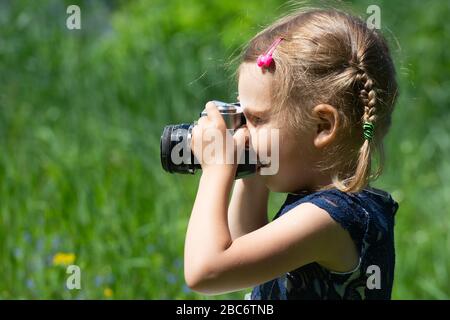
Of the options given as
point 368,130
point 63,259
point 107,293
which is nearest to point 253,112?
point 368,130

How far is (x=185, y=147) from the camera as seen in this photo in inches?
76.6

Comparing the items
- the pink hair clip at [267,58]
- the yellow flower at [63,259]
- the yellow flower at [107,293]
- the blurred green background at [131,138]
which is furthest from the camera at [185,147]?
the yellow flower at [63,259]

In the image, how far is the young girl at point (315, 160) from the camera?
6.04ft

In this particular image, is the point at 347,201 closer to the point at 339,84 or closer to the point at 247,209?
the point at 339,84

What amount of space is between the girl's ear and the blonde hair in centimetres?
1

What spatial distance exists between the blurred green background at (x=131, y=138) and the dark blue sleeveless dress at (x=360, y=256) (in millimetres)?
464

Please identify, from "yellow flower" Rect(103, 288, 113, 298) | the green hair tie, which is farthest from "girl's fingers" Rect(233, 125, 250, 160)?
"yellow flower" Rect(103, 288, 113, 298)

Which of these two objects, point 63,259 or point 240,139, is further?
point 63,259

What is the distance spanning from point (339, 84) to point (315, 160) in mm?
180

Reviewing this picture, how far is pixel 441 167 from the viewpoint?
3.98m

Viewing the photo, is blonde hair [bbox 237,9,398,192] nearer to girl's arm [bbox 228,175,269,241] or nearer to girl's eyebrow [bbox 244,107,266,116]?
girl's eyebrow [bbox 244,107,266,116]
